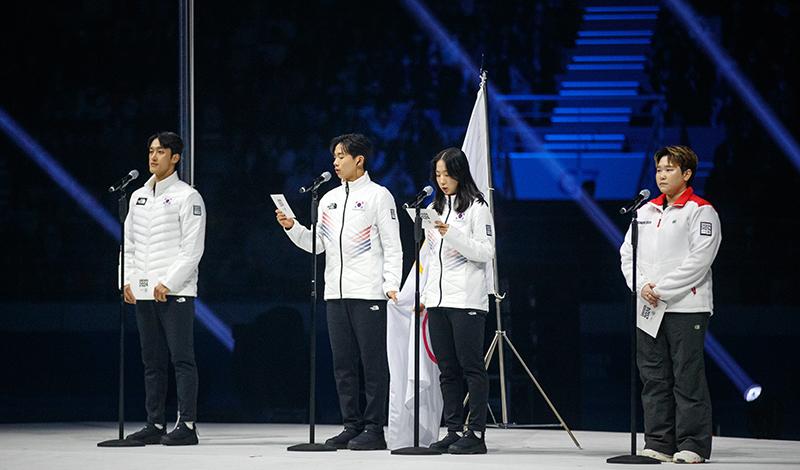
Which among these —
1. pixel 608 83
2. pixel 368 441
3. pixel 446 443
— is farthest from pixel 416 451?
pixel 608 83

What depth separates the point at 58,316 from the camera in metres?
8.09

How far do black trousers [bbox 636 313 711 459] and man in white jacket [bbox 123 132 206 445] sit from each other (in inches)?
77.2

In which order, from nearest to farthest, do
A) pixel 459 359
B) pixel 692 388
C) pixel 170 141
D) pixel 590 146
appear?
1. pixel 692 388
2. pixel 459 359
3. pixel 170 141
4. pixel 590 146

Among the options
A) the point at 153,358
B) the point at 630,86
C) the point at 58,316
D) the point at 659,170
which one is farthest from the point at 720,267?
the point at 58,316

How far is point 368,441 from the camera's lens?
5.25m

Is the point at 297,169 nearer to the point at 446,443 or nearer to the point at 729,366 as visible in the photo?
the point at 729,366

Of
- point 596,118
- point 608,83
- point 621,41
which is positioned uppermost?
point 621,41

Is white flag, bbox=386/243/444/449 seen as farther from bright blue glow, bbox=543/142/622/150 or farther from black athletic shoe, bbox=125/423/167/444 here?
bright blue glow, bbox=543/142/622/150

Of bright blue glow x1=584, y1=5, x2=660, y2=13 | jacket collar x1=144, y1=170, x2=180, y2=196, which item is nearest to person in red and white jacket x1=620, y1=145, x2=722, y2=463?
jacket collar x1=144, y1=170, x2=180, y2=196

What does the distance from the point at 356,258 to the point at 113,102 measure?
335cm

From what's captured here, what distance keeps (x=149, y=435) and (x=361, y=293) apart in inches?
44.5

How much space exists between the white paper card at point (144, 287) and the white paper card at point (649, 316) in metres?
2.07

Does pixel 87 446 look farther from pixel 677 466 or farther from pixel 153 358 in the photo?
pixel 677 466

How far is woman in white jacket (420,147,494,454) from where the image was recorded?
5.07 m
